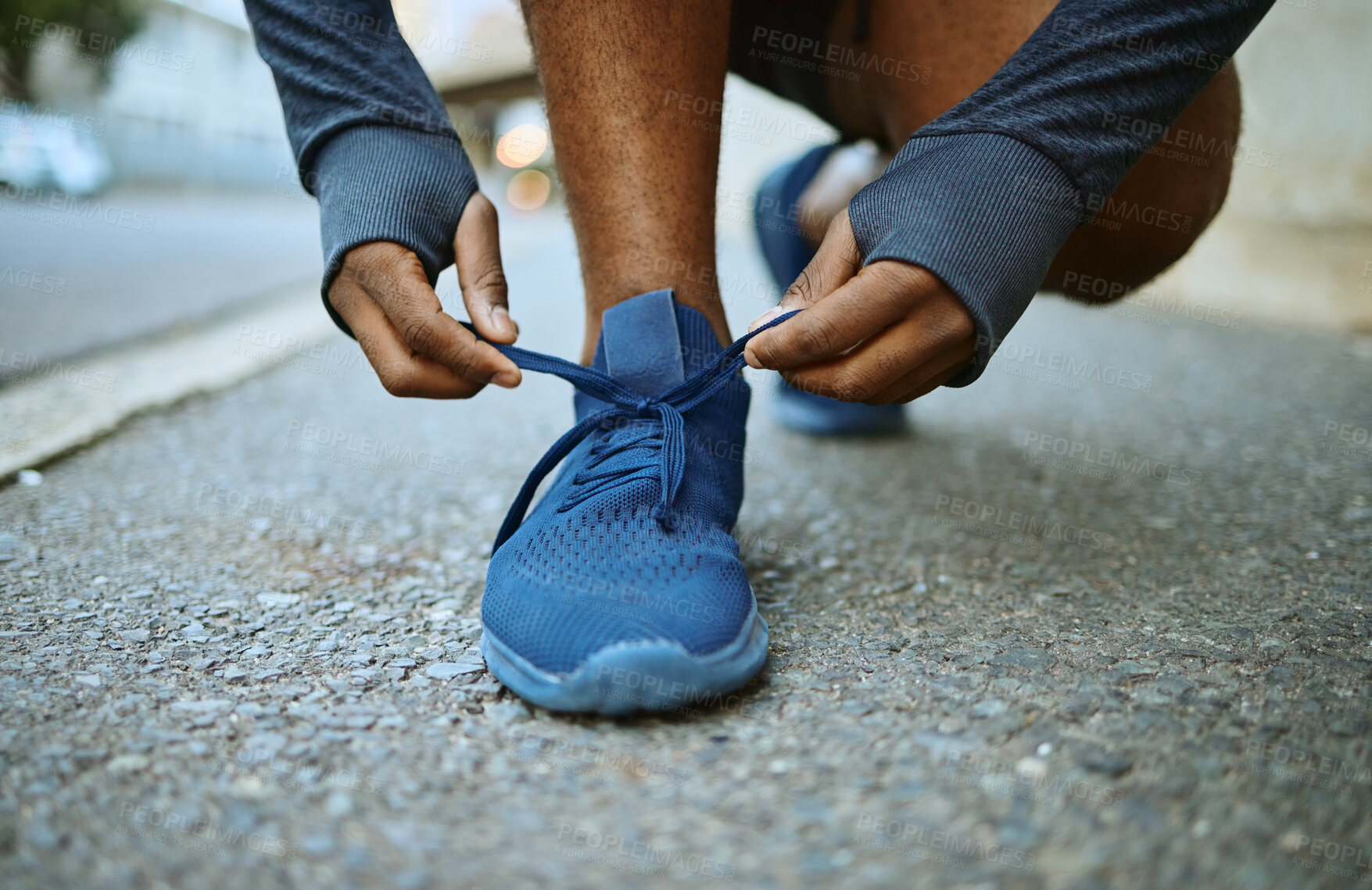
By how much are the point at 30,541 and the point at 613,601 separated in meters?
0.72

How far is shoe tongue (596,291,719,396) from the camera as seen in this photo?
34.3 inches

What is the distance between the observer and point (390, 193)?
83 centimetres

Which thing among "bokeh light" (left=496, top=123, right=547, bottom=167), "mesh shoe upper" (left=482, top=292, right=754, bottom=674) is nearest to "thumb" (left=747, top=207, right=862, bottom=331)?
"mesh shoe upper" (left=482, top=292, right=754, bottom=674)

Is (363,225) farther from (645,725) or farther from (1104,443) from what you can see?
(1104,443)

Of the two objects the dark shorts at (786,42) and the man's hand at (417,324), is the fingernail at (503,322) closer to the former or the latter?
the man's hand at (417,324)

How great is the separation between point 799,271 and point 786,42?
1.36 ft

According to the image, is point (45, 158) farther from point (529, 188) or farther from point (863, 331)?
point (529, 188)

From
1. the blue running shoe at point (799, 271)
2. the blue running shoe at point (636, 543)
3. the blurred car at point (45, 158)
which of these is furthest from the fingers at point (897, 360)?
the blurred car at point (45, 158)

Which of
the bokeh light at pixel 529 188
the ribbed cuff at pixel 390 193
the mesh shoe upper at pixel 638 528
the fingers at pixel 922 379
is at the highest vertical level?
the ribbed cuff at pixel 390 193

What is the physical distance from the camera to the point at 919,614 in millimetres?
858

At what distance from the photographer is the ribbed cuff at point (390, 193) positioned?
0.82 metres

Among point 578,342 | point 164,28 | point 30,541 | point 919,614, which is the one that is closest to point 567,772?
point 919,614

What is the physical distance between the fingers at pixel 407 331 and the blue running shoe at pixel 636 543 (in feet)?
0.19

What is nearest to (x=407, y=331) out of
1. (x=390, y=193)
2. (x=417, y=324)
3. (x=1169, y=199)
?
(x=417, y=324)
